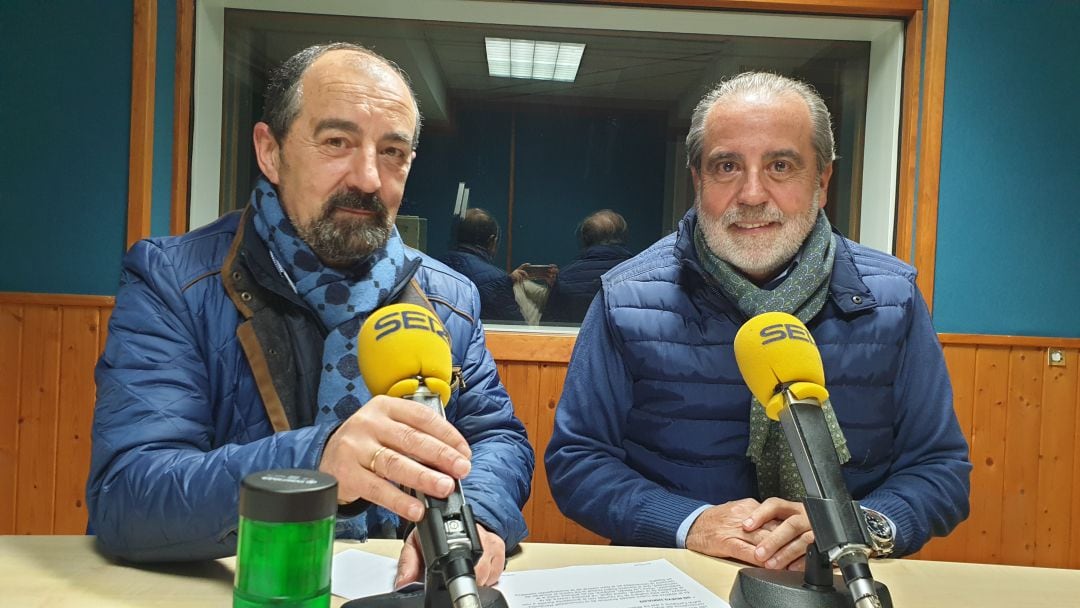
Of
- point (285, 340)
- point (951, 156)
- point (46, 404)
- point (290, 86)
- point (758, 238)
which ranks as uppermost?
point (951, 156)

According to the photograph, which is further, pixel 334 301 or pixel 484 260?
pixel 484 260

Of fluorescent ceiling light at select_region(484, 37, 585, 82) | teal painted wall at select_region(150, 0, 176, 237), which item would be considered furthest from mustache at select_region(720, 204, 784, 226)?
teal painted wall at select_region(150, 0, 176, 237)

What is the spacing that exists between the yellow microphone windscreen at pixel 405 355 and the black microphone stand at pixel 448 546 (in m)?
0.01

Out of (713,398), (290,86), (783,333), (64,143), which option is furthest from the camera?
(64,143)

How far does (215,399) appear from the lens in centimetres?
134

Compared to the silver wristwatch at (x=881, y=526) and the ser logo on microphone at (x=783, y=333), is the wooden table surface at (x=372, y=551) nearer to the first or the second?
the silver wristwatch at (x=881, y=526)

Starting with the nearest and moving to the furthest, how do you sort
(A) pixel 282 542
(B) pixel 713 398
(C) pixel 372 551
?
(A) pixel 282 542 < (C) pixel 372 551 < (B) pixel 713 398

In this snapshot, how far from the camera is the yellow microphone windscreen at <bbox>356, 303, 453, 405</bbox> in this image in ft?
2.84

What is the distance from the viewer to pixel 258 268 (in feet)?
4.51

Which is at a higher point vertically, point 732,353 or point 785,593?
point 732,353

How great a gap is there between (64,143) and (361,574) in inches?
92.5

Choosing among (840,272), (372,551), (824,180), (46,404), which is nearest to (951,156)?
(824,180)

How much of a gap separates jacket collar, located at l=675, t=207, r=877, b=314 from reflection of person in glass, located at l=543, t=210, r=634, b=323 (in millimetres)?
1298

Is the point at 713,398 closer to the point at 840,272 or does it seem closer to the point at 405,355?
the point at 840,272
